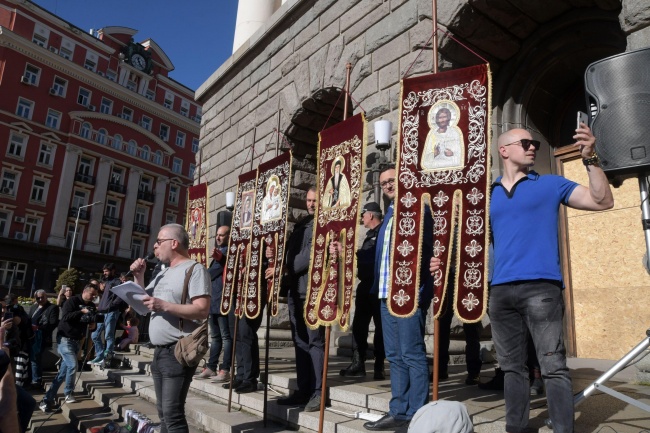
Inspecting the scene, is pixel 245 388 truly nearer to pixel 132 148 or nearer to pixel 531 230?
pixel 531 230

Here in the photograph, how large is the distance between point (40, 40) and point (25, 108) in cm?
514

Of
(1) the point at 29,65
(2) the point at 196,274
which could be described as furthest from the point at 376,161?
(1) the point at 29,65

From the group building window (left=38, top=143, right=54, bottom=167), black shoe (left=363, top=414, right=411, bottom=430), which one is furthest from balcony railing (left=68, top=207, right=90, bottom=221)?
black shoe (left=363, top=414, right=411, bottom=430)

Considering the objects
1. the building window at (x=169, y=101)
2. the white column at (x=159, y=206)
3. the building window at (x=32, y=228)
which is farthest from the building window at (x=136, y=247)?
the building window at (x=169, y=101)

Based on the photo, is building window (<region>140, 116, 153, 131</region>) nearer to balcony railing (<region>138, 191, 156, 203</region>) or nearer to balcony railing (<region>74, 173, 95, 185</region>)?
balcony railing (<region>138, 191, 156, 203</region>)

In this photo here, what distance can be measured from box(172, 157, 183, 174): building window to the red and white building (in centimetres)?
9

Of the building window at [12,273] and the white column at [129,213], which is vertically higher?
the white column at [129,213]

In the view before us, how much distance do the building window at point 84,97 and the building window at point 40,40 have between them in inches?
146

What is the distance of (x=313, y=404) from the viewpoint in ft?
12.3

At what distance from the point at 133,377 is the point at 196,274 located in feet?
14.6

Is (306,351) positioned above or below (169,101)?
below

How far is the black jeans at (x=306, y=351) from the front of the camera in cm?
387

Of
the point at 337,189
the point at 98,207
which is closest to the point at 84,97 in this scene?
the point at 98,207

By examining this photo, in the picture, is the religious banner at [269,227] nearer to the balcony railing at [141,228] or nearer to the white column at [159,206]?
the balcony railing at [141,228]
